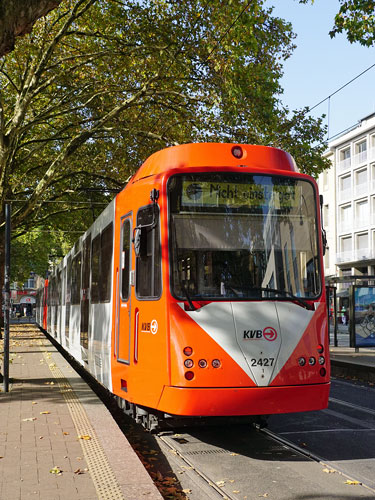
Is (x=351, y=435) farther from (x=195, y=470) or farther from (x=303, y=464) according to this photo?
(x=195, y=470)

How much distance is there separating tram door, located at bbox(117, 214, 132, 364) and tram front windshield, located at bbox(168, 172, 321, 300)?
3.71ft

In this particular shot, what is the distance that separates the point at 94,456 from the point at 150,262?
2.21 meters

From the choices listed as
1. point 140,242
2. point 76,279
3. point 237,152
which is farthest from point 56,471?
point 76,279

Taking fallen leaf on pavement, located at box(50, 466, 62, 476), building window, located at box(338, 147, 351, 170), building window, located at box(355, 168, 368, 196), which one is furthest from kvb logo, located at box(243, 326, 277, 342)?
building window, located at box(338, 147, 351, 170)

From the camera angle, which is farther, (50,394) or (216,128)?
(216,128)

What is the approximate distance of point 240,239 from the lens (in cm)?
686

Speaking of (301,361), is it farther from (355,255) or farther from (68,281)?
(355,255)

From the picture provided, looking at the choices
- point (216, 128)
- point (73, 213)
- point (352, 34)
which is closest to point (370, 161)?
point (73, 213)

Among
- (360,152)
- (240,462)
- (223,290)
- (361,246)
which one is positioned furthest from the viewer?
(360,152)

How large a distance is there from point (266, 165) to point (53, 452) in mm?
3952

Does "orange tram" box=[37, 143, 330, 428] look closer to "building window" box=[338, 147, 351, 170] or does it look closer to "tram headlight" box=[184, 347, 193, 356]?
"tram headlight" box=[184, 347, 193, 356]

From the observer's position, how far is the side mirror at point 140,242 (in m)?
6.91

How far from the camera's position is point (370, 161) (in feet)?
178

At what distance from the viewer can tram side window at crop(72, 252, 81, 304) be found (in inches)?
531
